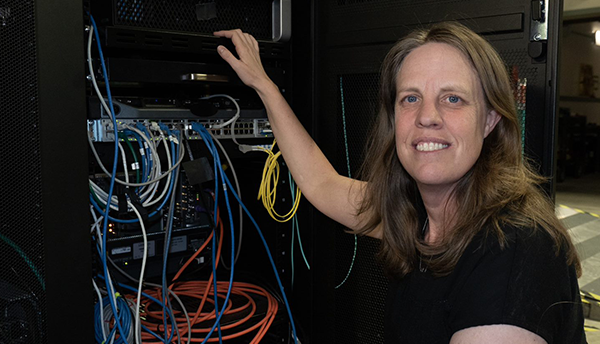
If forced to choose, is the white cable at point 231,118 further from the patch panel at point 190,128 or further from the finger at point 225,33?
the finger at point 225,33

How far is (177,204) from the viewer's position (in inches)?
58.3

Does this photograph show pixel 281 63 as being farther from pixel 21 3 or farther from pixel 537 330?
pixel 537 330

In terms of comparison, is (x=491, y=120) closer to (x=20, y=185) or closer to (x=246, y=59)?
(x=246, y=59)

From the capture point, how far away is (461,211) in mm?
1007

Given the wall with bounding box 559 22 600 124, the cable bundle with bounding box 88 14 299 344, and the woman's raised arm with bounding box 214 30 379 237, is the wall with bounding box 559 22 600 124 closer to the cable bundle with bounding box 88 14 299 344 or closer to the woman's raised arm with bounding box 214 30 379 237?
the woman's raised arm with bounding box 214 30 379 237

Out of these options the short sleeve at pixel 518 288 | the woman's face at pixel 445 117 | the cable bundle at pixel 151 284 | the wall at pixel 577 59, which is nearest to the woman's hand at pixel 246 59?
the cable bundle at pixel 151 284

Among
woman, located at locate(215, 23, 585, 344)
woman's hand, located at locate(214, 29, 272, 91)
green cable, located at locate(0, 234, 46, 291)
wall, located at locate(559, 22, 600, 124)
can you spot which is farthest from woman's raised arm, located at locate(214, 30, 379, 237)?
wall, located at locate(559, 22, 600, 124)

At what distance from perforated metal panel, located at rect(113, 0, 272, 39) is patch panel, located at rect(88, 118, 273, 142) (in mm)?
216

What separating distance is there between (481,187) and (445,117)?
14cm

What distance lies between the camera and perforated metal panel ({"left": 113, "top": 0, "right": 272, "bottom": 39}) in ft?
4.04

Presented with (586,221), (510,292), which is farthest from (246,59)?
(586,221)

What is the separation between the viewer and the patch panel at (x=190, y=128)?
118 centimetres

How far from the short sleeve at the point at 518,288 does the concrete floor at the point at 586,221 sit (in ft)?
0.67

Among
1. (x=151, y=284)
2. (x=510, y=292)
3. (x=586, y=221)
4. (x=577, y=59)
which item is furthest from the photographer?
(x=577, y=59)
